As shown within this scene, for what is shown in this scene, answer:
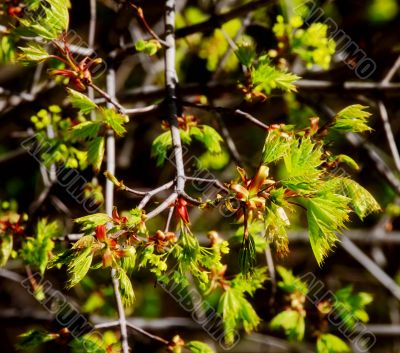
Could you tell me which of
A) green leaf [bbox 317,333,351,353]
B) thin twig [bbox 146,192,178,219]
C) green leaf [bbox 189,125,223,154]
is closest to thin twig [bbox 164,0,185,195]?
thin twig [bbox 146,192,178,219]

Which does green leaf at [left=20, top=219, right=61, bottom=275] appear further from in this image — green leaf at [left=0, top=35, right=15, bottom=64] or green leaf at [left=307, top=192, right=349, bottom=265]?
green leaf at [left=307, top=192, right=349, bottom=265]

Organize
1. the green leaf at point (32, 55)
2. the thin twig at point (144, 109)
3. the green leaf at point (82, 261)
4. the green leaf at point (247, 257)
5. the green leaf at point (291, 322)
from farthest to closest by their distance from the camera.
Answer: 1. the green leaf at point (291, 322)
2. the thin twig at point (144, 109)
3. the green leaf at point (32, 55)
4. the green leaf at point (247, 257)
5. the green leaf at point (82, 261)

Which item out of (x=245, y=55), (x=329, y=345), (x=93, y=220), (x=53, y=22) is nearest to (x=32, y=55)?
(x=53, y=22)

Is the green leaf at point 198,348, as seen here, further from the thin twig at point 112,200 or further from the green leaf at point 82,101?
the green leaf at point 82,101

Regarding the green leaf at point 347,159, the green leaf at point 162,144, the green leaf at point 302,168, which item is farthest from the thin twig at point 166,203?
the green leaf at point 347,159

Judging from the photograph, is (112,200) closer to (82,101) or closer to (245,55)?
(82,101)
